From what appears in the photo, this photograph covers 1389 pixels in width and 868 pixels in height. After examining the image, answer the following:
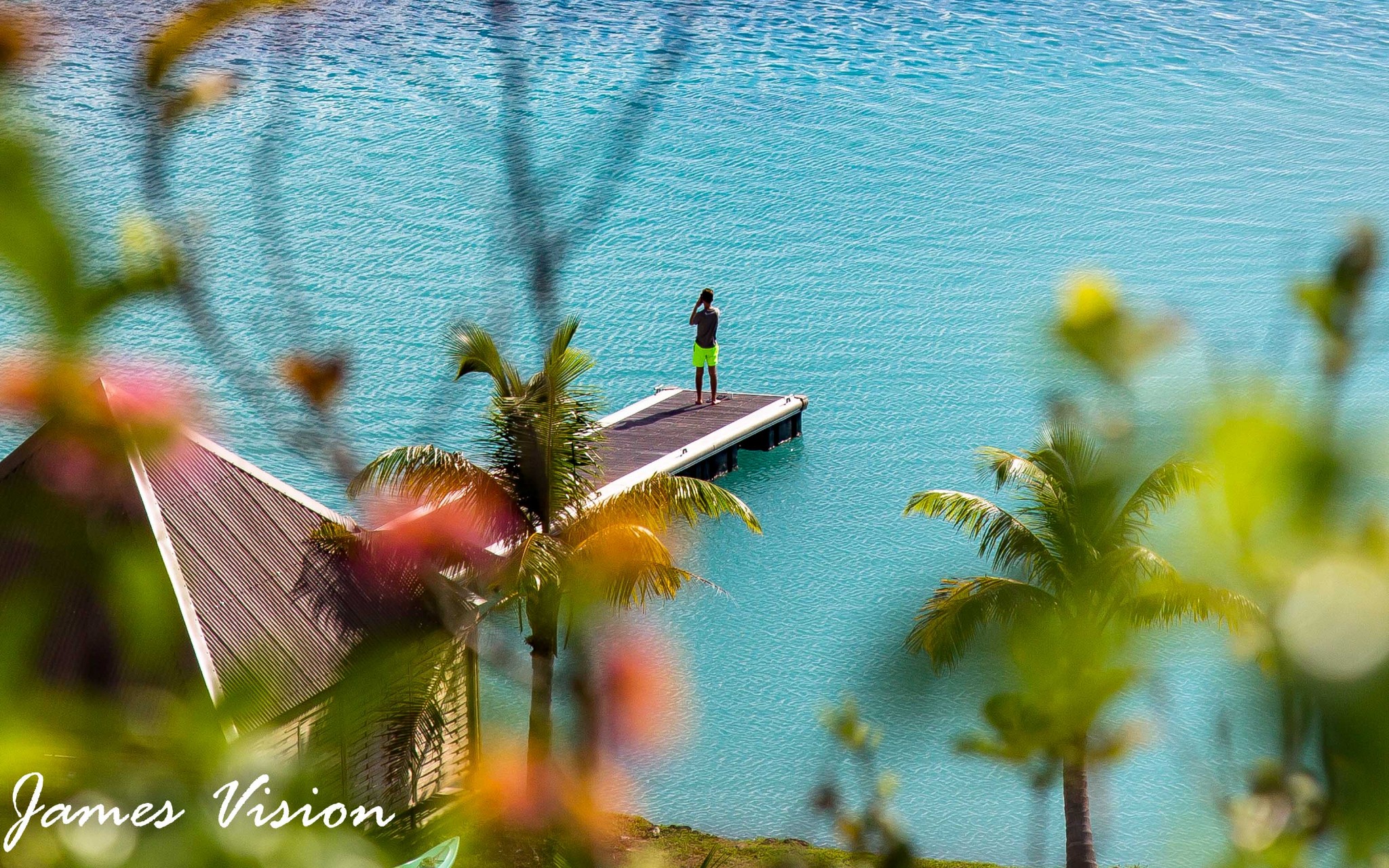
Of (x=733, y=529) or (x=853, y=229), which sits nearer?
(x=733, y=529)

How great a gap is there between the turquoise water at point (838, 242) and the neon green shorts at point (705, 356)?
5.27 feet

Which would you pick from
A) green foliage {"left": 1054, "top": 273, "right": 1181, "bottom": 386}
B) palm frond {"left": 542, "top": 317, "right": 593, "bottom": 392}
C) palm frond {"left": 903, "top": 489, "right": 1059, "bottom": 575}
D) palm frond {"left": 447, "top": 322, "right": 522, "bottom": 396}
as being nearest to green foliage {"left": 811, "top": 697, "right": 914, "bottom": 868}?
green foliage {"left": 1054, "top": 273, "right": 1181, "bottom": 386}

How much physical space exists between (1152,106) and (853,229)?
13.2m

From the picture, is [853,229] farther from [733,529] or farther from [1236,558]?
[1236,558]

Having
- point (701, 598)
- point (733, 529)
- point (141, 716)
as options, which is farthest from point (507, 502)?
point (141, 716)

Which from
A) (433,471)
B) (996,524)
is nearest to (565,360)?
(433,471)

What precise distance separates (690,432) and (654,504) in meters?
10.4

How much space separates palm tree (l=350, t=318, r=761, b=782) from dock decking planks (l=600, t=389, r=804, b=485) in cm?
819

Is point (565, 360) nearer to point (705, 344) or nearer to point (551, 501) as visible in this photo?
point (551, 501)

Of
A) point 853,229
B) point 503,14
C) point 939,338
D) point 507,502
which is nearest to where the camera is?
point 503,14

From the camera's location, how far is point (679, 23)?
2.53 metres

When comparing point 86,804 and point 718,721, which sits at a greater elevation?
point 86,804

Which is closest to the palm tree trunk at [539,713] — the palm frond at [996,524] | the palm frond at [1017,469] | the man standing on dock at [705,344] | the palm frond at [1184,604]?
the palm frond at [1184,604]

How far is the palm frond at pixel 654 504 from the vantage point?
11.6 metres
